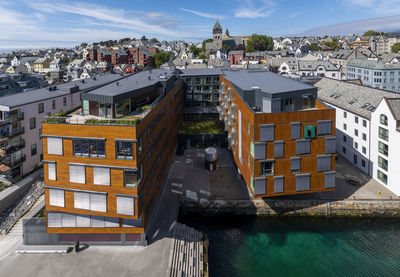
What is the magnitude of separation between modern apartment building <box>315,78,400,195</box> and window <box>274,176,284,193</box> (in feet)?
59.1

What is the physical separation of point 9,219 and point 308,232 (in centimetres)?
3732

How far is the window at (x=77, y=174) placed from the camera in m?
29.2

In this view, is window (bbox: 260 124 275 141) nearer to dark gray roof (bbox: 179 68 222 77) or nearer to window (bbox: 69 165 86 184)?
window (bbox: 69 165 86 184)

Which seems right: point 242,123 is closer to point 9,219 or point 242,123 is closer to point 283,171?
point 283,171

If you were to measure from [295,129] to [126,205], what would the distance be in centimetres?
2004

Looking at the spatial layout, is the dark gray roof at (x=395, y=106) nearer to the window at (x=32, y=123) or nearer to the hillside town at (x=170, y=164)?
the hillside town at (x=170, y=164)

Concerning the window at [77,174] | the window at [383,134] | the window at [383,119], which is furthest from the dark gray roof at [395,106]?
the window at [77,174]

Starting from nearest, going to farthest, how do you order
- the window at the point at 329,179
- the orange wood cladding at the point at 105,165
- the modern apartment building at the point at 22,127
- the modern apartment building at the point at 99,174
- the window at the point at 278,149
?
the orange wood cladding at the point at 105,165, the modern apartment building at the point at 99,174, the window at the point at 278,149, the window at the point at 329,179, the modern apartment building at the point at 22,127

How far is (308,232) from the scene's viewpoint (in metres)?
37.3

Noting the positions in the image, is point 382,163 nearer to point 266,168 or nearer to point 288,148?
→ point 288,148

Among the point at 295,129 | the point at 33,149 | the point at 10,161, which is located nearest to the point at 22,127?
→ the point at 33,149

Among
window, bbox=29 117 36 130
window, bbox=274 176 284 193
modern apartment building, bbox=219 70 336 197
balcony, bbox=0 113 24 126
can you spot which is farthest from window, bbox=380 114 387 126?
balcony, bbox=0 113 24 126

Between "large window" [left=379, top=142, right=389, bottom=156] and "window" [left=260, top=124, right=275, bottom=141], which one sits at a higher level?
"window" [left=260, top=124, right=275, bottom=141]

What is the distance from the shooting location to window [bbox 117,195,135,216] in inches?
1135
